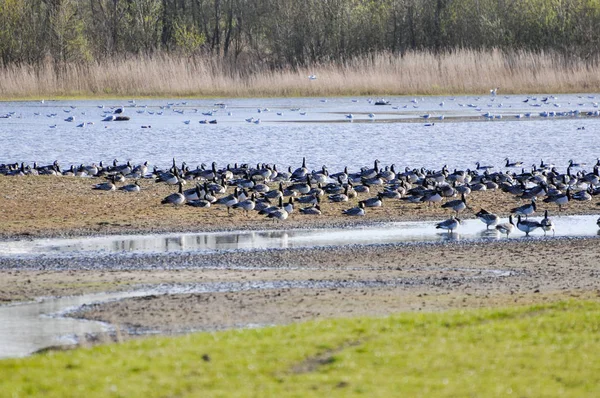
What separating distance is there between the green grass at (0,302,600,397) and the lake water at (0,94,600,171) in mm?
24117

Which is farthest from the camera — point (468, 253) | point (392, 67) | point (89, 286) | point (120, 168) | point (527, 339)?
point (392, 67)

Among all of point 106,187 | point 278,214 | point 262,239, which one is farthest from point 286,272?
point 106,187

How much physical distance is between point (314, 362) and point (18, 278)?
779 centimetres

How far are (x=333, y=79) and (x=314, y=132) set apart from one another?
1323cm

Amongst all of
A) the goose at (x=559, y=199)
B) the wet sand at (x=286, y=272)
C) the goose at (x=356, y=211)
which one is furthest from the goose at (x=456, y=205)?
the goose at (x=559, y=199)

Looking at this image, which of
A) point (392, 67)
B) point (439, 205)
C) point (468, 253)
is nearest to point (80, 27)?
point (392, 67)

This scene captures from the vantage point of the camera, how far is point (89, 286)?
15773mm

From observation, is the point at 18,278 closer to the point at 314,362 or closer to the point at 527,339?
the point at 314,362

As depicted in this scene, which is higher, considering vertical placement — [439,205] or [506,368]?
[506,368]

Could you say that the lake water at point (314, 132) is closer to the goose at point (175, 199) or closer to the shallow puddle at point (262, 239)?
the goose at point (175, 199)

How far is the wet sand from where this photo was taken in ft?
45.6

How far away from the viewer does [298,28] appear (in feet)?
244

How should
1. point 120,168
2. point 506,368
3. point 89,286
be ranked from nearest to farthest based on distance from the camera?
1. point 506,368
2. point 89,286
3. point 120,168

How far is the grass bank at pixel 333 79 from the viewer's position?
58688 millimetres
